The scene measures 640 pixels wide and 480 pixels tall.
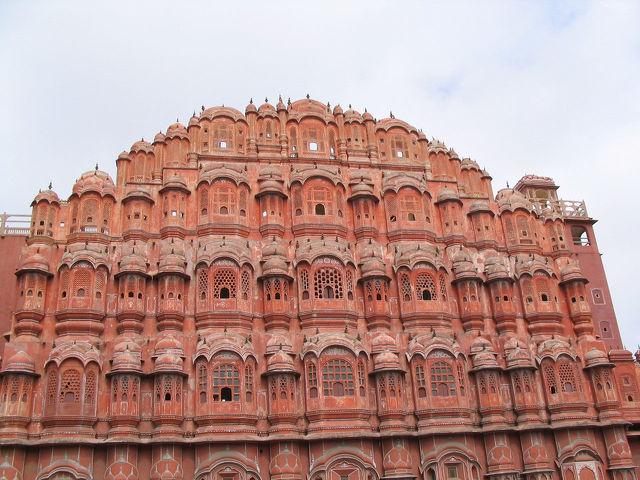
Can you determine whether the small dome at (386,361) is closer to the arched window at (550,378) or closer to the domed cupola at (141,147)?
the arched window at (550,378)

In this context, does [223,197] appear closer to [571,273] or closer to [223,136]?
[223,136]

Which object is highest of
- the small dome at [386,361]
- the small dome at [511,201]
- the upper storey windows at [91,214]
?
the small dome at [511,201]

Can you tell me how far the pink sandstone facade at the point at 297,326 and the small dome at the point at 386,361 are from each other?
4.3 inches

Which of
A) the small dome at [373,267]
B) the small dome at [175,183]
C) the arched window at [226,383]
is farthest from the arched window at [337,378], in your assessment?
the small dome at [175,183]

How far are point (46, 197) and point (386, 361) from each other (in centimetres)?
1574

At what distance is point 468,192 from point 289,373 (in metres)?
13.6

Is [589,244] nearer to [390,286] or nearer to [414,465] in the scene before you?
[390,286]

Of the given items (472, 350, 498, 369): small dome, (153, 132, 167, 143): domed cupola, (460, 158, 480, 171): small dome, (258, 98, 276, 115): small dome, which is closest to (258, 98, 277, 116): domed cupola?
(258, 98, 276, 115): small dome

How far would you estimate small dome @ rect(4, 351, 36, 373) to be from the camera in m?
23.5

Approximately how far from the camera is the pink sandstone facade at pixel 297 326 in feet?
78.2

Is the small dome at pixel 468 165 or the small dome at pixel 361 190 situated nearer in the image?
the small dome at pixel 361 190

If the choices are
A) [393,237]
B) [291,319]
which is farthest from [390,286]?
[291,319]

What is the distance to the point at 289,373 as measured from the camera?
24.8 meters

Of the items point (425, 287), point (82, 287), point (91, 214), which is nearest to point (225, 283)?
point (82, 287)
